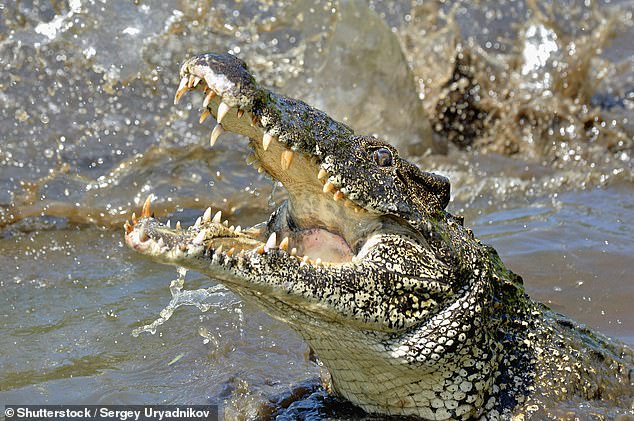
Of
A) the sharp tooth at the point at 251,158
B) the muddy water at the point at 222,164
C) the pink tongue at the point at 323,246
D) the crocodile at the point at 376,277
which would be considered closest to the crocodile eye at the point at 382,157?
the crocodile at the point at 376,277

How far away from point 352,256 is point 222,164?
4876 millimetres

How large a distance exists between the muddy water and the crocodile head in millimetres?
1026

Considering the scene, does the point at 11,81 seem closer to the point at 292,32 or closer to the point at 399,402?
the point at 292,32

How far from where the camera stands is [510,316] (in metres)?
4.10

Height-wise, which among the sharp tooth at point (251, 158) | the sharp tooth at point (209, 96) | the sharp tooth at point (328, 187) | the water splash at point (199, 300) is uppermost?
the sharp tooth at point (209, 96)

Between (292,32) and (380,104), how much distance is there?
1275 mm

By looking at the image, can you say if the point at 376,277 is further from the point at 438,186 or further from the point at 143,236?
the point at 143,236

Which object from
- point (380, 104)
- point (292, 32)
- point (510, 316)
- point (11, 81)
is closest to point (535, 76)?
point (380, 104)

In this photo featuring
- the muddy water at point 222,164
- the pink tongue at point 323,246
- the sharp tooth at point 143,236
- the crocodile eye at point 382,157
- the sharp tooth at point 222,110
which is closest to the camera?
the sharp tooth at point 143,236

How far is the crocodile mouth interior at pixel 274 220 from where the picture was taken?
3211 millimetres

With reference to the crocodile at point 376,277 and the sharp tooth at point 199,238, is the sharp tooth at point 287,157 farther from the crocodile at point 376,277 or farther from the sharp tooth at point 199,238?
the sharp tooth at point 199,238

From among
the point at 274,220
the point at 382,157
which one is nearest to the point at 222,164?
the point at 274,220

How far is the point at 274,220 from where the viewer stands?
4.16 meters

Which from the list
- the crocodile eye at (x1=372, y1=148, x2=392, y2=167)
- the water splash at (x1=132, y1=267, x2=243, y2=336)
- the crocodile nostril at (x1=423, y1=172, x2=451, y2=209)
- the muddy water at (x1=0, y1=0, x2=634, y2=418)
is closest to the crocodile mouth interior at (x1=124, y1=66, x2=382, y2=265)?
the crocodile eye at (x1=372, y1=148, x2=392, y2=167)
